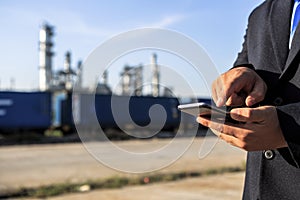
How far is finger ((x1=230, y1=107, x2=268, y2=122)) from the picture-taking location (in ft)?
3.09

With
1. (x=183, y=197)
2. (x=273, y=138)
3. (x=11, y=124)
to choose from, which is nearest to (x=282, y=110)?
(x=273, y=138)

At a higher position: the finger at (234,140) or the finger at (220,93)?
the finger at (220,93)

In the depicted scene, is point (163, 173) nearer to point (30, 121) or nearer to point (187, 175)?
point (187, 175)

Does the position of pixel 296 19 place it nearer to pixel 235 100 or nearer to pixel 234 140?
pixel 235 100

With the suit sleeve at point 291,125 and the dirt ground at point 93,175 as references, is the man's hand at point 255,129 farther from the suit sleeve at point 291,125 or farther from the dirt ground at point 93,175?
the dirt ground at point 93,175

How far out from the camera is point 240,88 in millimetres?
1104

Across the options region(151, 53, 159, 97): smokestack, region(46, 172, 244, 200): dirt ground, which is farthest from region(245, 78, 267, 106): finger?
region(46, 172, 244, 200): dirt ground

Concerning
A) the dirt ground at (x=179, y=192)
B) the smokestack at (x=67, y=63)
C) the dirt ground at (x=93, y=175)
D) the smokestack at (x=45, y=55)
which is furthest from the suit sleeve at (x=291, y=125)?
the smokestack at (x=67, y=63)

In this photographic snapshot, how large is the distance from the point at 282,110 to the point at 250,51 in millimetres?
438

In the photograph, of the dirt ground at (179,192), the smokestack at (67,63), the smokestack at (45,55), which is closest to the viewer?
the dirt ground at (179,192)

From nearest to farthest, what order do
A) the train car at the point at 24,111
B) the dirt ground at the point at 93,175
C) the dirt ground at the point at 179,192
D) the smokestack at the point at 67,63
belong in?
1. the dirt ground at the point at 179,192
2. the dirt ground at the point at 93,175
3. the train car at the point at 24,111
4. the smokestack at the point at 67,63

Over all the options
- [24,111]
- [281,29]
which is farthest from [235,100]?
[24,111]

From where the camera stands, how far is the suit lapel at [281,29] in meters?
1.22

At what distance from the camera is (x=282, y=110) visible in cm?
99
